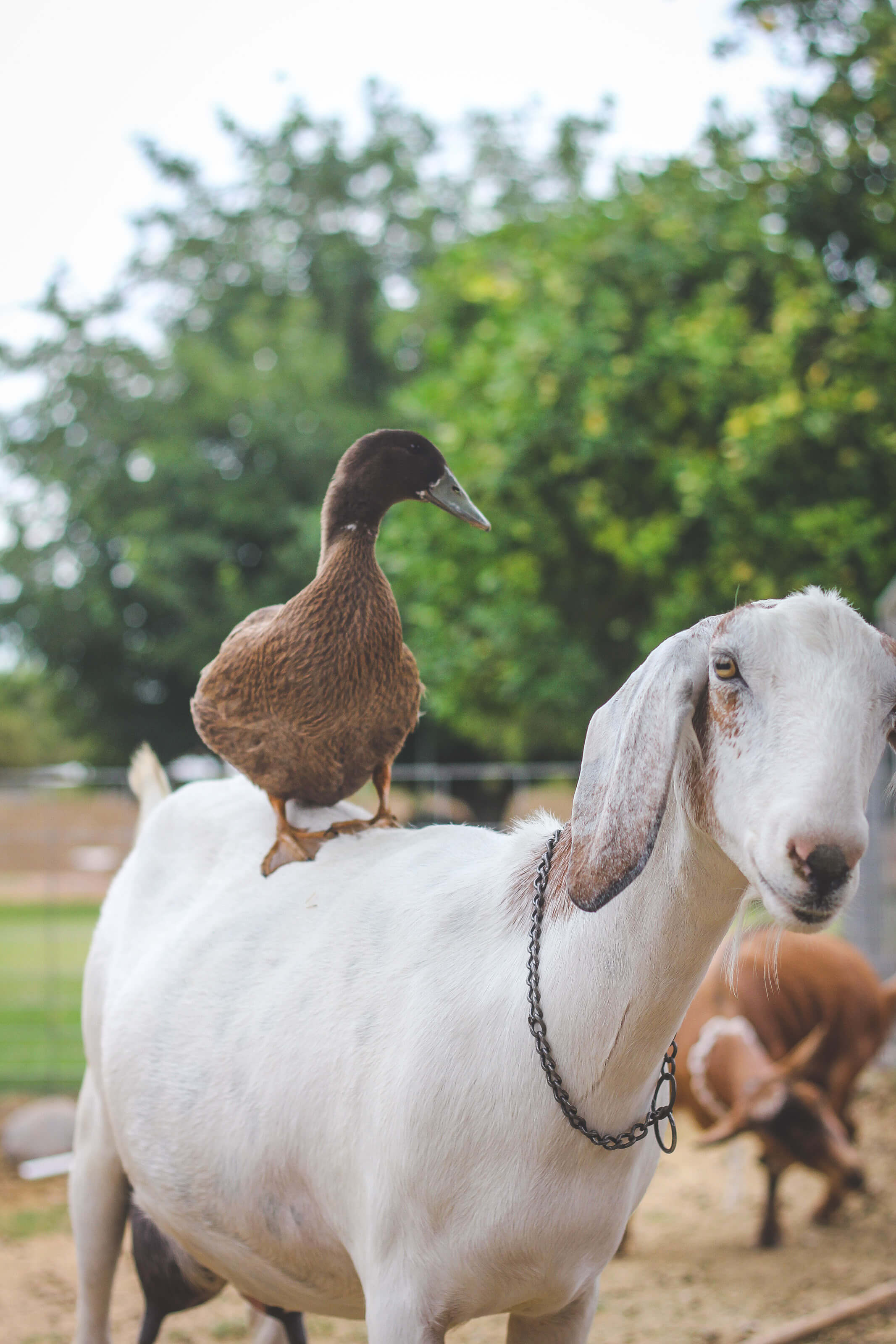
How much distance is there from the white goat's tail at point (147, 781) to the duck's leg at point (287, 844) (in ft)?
2.84

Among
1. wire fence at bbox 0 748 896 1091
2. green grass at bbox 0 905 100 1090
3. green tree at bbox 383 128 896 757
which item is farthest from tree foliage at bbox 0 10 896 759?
green grass at bbox 0 905 100 1090

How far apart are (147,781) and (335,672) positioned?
1.32 meters

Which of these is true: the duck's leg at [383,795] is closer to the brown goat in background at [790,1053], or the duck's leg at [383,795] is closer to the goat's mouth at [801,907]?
the goat's mouth at [801,907]

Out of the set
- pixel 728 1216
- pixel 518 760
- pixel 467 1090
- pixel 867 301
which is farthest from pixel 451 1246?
pixel 518 760

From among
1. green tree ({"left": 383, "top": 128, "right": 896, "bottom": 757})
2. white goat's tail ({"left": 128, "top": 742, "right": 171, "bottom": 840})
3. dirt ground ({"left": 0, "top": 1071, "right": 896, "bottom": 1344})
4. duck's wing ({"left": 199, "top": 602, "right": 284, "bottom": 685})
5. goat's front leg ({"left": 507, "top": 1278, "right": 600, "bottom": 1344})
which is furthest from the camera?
green tree ({"left": 383, "top": 128, "right": 896, "bottom": 757})

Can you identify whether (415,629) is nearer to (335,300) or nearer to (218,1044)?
(335,300)

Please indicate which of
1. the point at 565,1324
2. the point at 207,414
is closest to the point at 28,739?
the point at 207,414

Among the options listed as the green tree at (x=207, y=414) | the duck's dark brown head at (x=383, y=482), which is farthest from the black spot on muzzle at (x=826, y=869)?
the green tree at (x=207, y=414)

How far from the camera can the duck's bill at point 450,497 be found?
8.27ft

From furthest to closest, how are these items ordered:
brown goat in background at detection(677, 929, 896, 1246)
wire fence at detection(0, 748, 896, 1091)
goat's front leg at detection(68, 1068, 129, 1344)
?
wire fence at detection(0, 748, 896, 1091), brown goat in background at detection(677, 929, 896, 1246), goat's front leg at detection(68, 1068, 129, 1344)

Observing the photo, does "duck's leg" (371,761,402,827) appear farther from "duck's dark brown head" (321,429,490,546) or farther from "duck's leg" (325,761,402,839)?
"duck's dark brown head" (321,429,490,546)

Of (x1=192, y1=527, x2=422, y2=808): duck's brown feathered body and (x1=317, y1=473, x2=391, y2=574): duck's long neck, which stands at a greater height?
(x1=317, y1=473, x2=391, y2=574): duck's long neck

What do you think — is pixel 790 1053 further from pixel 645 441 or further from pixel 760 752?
pixel 645 441

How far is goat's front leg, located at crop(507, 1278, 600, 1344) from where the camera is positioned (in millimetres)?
2111
